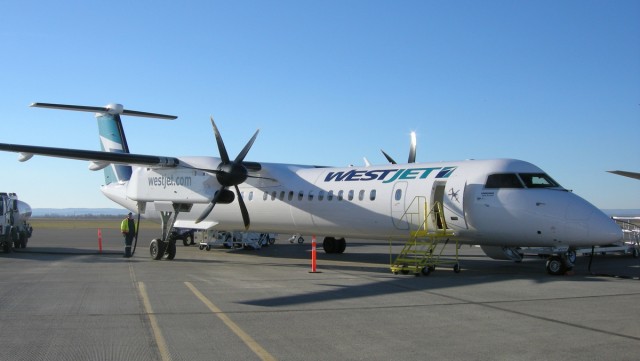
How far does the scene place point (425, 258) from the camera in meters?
15.2

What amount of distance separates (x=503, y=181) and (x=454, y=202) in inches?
53.6

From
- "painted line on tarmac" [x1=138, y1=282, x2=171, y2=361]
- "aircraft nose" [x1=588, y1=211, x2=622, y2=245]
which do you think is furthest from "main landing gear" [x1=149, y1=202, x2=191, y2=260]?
"aircraft nose" [x1=588, y1=211, x2=622, y2=245]

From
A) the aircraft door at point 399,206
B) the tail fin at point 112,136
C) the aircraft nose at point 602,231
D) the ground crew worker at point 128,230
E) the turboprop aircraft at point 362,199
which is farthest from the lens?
the tail fin at point 112,136

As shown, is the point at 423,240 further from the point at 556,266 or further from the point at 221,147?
the point at 221,147

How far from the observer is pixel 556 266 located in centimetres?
1494

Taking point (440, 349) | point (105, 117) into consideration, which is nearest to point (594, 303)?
point (440, 349)

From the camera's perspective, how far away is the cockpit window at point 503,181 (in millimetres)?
15125

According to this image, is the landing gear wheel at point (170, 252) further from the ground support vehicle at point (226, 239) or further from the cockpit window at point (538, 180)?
the cockpit window at point (538, 180)

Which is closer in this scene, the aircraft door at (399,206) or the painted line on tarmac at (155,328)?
the painted line on tarmac at (155,328)

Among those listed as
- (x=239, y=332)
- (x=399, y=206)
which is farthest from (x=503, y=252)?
(x=239, y=332)

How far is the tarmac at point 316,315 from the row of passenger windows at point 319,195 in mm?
2638

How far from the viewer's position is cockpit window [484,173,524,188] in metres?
15.1

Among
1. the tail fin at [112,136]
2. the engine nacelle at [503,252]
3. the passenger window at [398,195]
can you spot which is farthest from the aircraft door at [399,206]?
the tail fin at [112,136]

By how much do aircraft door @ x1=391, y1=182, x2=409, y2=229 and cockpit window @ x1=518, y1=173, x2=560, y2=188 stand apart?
3233 millimetres
